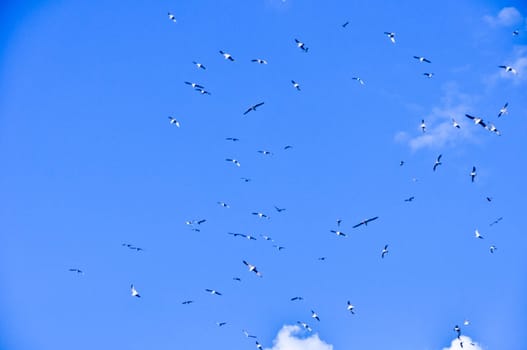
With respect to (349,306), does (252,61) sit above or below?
above

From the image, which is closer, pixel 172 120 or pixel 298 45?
pixel 298 45

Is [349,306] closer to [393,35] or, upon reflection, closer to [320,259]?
[320,259]

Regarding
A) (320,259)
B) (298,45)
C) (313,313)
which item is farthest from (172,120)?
(313,313)

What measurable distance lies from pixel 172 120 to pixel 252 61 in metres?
10.8

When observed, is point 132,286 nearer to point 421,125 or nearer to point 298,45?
point 298,45

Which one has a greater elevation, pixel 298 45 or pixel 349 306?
pixel 298 45

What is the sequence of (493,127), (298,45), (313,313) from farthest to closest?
(313,313) → (298,45) → (493,127)

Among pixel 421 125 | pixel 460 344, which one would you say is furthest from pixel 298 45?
pixel 460 344

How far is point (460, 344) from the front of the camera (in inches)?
1638

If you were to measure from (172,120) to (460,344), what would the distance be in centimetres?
3333

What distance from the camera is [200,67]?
41.1 m

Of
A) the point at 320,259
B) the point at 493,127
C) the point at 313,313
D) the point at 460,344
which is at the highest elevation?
the point at 493,127

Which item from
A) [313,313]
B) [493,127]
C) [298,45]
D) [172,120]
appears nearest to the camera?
[493,127]

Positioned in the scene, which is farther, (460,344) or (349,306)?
(349,306)
